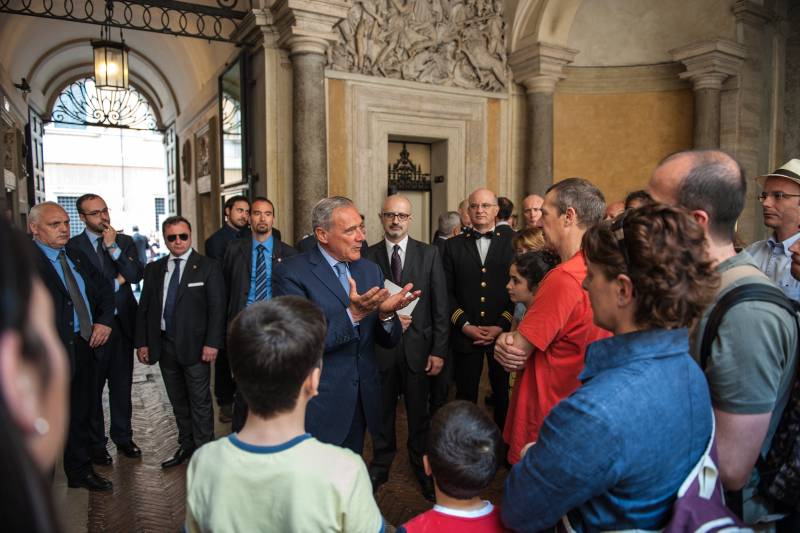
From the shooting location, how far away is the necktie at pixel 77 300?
3.54 m

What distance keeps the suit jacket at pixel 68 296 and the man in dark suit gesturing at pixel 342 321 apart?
4.96ft

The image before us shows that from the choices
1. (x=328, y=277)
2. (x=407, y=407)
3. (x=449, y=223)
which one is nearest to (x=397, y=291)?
(x=328, y=277)

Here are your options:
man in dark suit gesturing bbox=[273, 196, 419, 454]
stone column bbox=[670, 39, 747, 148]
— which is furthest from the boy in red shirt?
stone column bbox=[670, 39, 747, 148]

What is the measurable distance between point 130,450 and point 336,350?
2.48 m

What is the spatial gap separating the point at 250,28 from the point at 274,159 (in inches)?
68.4

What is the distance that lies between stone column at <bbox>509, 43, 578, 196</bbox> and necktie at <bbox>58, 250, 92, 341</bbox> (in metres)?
6.82

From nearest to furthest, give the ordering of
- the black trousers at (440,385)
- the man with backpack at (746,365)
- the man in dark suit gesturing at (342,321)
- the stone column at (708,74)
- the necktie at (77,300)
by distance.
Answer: the man with backpack at (746,365)
the man in dark suit gesturing at (342,321)
the necktie at (77,300)
the black trousers at (440,385)
the stone column at (708,74)

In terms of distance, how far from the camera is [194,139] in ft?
38.8

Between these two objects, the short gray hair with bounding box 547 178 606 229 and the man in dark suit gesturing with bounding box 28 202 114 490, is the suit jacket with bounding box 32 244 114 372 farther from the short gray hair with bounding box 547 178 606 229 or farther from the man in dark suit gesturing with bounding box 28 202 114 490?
the short gray hair with bounding box 547 178 606 229

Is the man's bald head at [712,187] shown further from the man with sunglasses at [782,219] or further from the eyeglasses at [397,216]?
the eyeglasses at [397,216]

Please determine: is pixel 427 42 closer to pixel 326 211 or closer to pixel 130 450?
pixel 326 211

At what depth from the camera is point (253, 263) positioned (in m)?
4.68

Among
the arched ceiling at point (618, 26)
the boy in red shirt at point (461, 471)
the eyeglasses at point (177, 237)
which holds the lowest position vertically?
the boy in red shirt at point (461, 471)

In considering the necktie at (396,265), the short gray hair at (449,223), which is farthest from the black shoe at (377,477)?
the short gray hair at (449,223)
